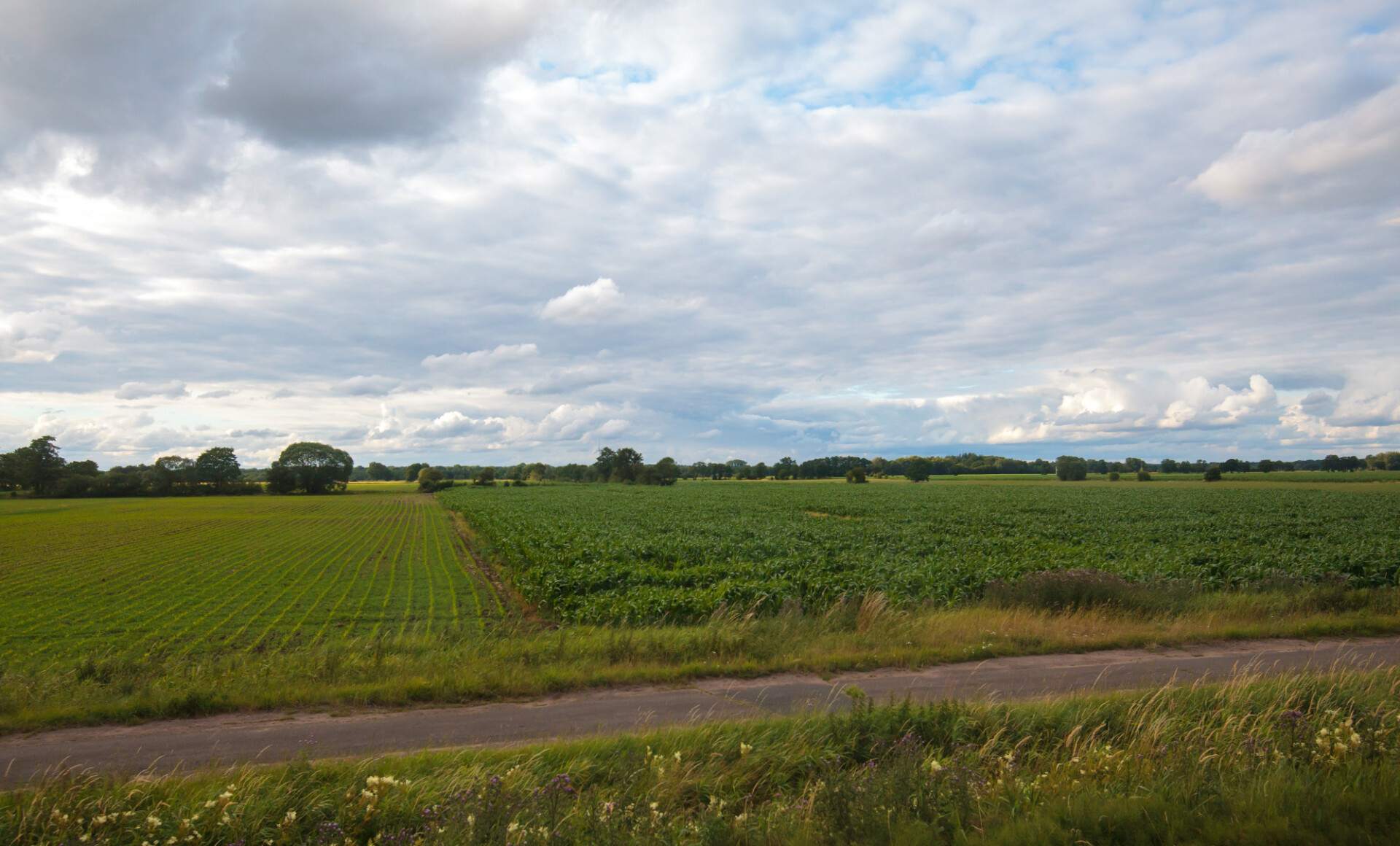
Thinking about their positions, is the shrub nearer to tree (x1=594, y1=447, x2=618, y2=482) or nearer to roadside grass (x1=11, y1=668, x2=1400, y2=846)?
roadside grass (x1=11, y1=668, x2=1400, y2=846)

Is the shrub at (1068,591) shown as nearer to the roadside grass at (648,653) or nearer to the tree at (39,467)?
the roadside grass at (648,653)

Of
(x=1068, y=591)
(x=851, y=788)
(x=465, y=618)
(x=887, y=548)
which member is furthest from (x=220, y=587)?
(x=1068, y=591)

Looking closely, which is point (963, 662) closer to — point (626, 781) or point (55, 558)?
point (626, 781)

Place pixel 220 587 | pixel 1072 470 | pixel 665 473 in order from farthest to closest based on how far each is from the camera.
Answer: pixel 665 473, pixel 1072 470, pixel 220 587

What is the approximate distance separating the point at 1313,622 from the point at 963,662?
877 centimetres

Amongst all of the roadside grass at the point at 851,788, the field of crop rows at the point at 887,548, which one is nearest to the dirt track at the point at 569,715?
the roadside grass at the point at 851,788

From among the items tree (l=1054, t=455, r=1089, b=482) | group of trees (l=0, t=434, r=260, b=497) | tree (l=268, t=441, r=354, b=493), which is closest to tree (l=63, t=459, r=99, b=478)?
group of trees (l=0, t=434, r=260, b=497)

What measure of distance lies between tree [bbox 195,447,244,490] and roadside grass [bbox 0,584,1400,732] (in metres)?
126

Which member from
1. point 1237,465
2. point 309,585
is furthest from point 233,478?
point 1237,465

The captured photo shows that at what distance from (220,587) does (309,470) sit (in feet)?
375

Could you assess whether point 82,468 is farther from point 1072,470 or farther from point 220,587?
point 1072,470

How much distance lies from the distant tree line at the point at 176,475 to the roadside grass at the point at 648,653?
121m

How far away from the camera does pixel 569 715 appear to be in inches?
336

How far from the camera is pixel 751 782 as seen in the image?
6004 mm
